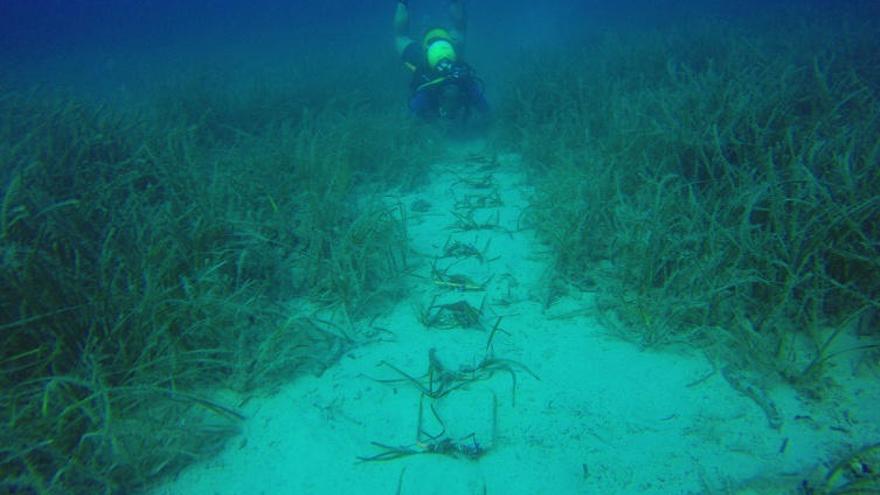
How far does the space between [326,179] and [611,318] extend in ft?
11.3

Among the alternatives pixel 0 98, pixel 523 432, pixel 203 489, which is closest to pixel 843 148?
pixel 523 432

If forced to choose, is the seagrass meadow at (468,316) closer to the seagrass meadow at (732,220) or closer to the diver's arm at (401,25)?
the seagrass meadow at (732,220)

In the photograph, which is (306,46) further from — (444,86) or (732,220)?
(732,220)

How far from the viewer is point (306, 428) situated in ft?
8.29

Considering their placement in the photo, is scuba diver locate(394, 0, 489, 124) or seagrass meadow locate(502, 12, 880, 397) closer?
seagrass meadow locate(502, 12, 880, 397)

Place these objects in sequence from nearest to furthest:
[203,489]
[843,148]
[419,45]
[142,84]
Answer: [203,489]
[843,148]
[419,45]
[142,84]

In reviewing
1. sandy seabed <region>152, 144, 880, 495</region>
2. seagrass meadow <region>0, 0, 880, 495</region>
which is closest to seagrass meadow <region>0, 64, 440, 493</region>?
seagrass meadow <region>0, 0, 880, 495</region>

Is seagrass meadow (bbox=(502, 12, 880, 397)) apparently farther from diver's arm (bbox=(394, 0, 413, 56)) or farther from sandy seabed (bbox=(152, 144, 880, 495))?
diver's arm (bbox=(394, 0, 413, 56))

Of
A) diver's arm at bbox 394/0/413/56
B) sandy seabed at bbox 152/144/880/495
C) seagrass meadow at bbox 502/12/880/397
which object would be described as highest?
diver's arm at bbox 394/0/413/56

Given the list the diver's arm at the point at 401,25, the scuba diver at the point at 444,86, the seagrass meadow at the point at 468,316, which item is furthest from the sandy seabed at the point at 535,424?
the diver's arm at the point at 401,25

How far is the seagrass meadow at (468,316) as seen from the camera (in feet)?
7.22

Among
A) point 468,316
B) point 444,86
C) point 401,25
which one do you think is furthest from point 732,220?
point 401,25

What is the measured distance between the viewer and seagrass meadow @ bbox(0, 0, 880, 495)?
2.20 m

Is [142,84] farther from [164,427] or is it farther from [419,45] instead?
[164,427]
